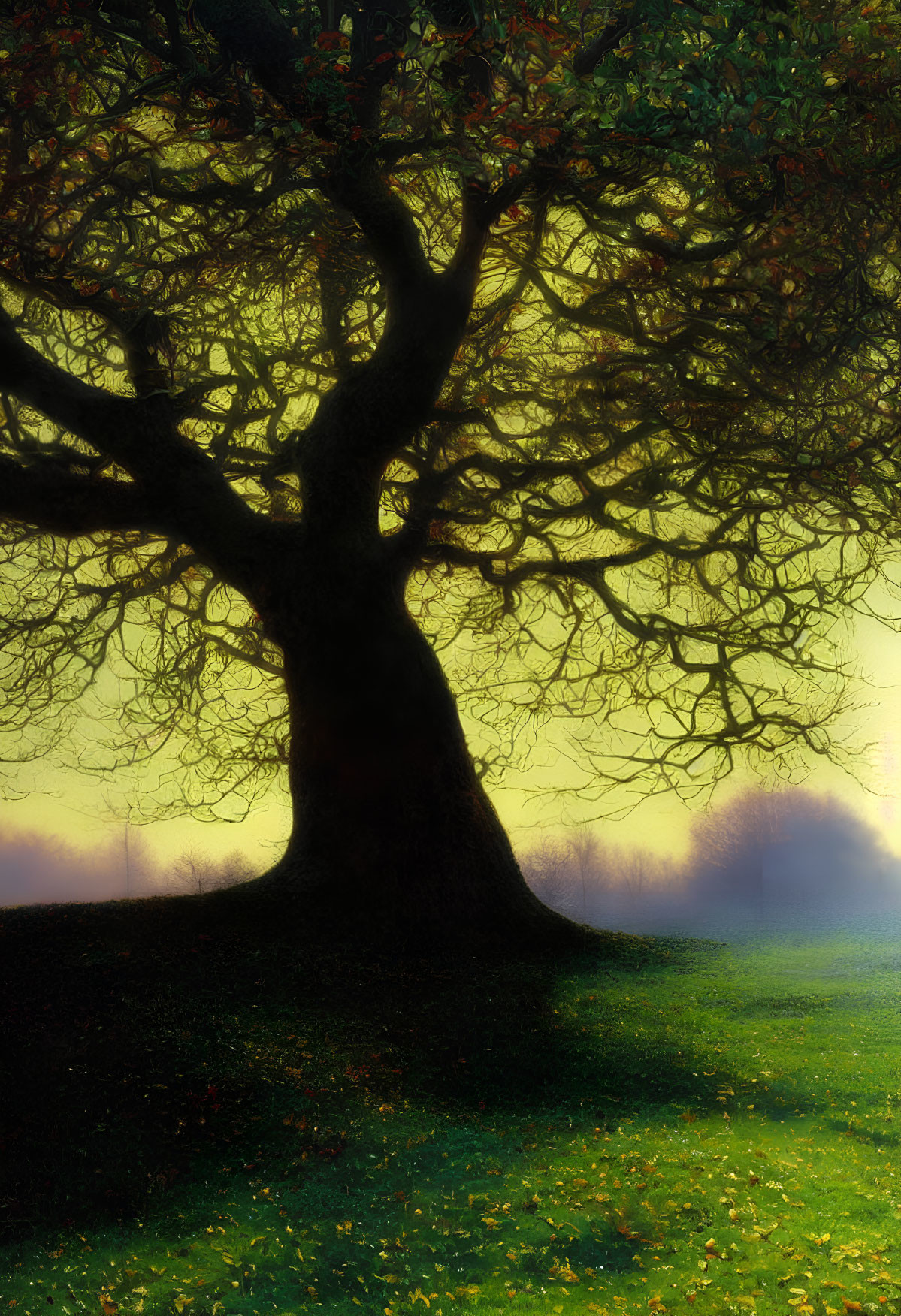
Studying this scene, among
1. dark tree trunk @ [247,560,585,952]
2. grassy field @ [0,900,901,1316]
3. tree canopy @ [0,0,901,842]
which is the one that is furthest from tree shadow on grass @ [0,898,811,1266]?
tree canopy @ [0,0,901,842]

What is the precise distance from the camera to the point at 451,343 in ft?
42.8

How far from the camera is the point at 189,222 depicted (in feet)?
43.7

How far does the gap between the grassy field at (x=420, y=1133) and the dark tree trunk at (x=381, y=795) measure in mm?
826

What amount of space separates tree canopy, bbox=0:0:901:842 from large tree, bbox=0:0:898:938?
2.0 inches

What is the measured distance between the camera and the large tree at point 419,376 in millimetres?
10180

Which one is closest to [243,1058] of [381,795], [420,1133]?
[420,1133]

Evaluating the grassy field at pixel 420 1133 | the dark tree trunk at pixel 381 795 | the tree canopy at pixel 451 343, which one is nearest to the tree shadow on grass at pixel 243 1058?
the grassy field at pixel 420 1133

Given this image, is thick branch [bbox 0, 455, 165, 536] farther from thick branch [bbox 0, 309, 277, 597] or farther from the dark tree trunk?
the dark tree trunk

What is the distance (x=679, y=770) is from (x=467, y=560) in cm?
413

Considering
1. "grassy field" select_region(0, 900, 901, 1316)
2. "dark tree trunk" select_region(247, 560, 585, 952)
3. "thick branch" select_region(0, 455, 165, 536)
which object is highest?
"thick branch" select_region(0, 455, 165, 536)

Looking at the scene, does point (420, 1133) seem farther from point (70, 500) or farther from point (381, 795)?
point (70, 500)

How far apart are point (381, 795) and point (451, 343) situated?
5.57 m

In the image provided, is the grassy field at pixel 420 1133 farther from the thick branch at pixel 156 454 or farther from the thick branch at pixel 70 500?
the thick branch at pixel 70 500

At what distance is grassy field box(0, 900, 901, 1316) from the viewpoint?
22.0 feet
